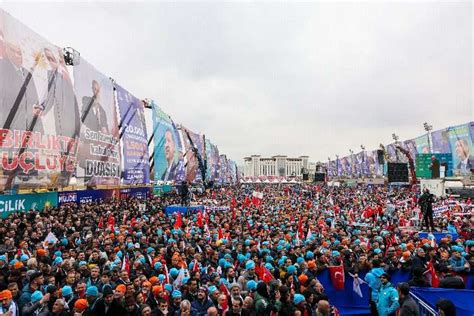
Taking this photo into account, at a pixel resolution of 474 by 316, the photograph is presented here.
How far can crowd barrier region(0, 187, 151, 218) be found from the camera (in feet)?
52.9

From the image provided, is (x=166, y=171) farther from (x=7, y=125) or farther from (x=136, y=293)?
(x=136, y=293)

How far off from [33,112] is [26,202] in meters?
4.43

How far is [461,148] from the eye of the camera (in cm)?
4841

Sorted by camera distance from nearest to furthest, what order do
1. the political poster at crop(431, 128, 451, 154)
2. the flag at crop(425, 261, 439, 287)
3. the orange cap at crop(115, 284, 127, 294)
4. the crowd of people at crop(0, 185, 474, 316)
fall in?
the crowd of people at crop(0, 185, 474, 316) → the orange cap at crop(115, 284, 127, 294) → the flag at crop(425, 261, 439, 287) → the political poster at crop(431, 128, 451, 154)

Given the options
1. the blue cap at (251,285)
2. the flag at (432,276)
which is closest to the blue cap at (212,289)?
the blue cap at (251,285)

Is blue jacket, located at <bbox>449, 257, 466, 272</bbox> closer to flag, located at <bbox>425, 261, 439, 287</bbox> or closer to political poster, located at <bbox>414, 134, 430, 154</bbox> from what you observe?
flag, located at <bbox>425, 261, 439, 287</bbox>

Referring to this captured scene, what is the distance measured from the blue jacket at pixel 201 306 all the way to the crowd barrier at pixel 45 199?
42.4ft

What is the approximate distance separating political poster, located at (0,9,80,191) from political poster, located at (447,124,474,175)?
4607 centimetres

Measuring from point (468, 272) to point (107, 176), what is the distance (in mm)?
23628

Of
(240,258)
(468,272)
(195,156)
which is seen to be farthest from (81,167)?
(195,156)

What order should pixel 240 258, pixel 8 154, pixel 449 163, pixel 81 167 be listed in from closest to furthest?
pixel 240 258
pixel 8 154
pixel 81 167
pixel 449 163

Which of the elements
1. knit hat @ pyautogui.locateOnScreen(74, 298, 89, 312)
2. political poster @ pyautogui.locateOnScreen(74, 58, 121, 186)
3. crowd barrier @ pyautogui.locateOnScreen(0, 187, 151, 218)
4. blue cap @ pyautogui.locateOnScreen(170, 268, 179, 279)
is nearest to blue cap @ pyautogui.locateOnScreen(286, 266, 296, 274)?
blue cap @ pyautogui.locateOnScreen(170, 268, 179, 279)

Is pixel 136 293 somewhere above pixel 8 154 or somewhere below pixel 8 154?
→ below

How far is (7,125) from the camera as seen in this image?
55.1 ft
